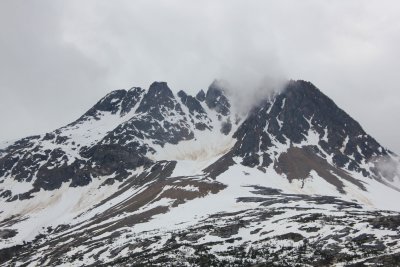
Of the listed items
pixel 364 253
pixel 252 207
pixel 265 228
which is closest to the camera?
pixel 364 253

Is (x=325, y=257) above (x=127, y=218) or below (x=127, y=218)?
below

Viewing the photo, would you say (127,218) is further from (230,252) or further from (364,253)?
(364,253)

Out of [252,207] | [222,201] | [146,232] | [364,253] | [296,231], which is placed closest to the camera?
[364,253]

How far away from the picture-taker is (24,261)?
15475cm

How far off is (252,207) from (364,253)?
98.4 m

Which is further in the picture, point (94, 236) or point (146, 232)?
point (94, 236)

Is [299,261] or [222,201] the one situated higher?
[222,201]

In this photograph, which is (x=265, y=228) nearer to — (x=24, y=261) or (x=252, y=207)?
(x=252, y=207)

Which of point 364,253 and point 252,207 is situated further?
point 252,207

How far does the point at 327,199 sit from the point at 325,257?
11766 cm

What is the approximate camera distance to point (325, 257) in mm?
84250

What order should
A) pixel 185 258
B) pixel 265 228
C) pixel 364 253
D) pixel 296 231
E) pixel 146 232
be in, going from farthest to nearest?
pixel 146 232, pixel 265 228, pixel 296 231, pixel 185 258, pixel 364 253

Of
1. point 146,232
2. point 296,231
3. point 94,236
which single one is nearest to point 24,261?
point 94,236

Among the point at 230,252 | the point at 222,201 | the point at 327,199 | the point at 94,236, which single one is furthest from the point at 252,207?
the point at 230,252
